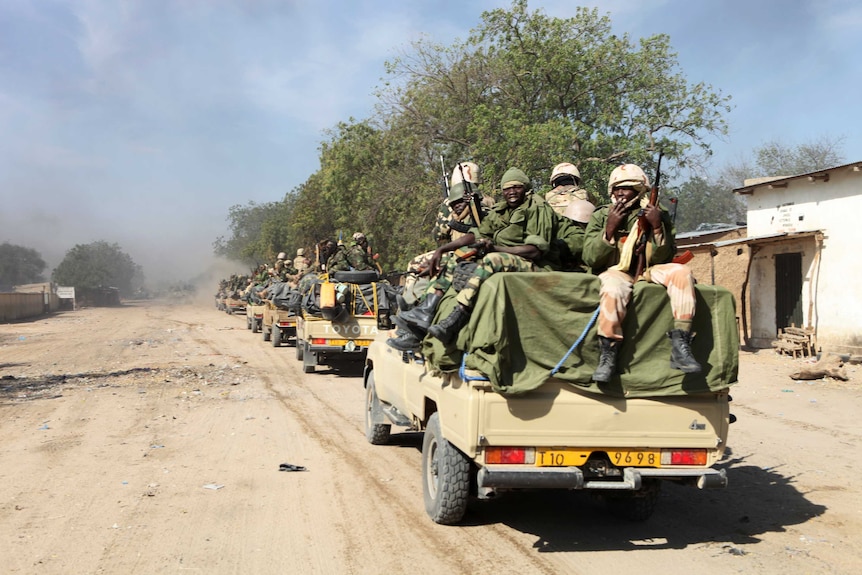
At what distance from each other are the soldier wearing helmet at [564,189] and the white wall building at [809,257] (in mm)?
10281

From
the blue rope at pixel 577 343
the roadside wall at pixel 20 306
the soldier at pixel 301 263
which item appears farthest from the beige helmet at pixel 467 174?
the roadside wall at pixel 20 306

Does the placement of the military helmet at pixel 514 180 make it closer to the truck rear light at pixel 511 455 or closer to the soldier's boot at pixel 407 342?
the soldier's boot at pixel 407 342

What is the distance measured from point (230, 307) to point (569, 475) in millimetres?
42887

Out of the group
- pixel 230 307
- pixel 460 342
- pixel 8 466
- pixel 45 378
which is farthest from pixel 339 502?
pixel 230 307

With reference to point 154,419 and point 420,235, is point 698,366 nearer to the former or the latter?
point 154,419

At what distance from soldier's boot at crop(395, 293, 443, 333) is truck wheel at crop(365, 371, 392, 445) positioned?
273cm

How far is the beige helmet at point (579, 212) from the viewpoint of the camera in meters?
6.28

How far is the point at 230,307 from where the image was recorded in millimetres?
45469

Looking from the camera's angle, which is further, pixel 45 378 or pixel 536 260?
pixel 45 378

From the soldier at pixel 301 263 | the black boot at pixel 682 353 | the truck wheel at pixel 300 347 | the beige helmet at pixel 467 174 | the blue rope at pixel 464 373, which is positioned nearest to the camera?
the black boot at pixel 682 353

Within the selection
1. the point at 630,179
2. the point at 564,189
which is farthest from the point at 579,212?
the point at 630,179

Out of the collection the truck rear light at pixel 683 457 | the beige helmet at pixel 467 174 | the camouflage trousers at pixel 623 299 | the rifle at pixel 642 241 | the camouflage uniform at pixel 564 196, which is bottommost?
the truck rear light at pixel 683 457

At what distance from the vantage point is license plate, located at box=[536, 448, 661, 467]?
4.81 metres

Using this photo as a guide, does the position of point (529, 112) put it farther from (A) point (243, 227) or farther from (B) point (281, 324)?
(A) point (243, 227)
